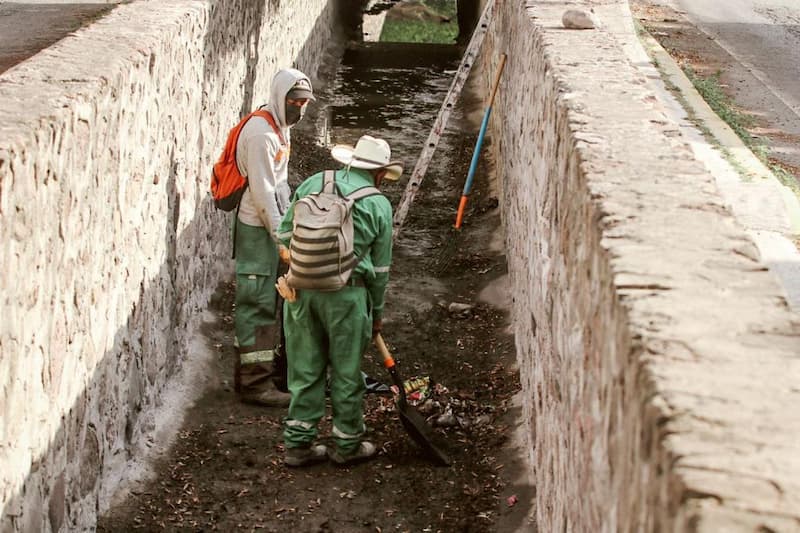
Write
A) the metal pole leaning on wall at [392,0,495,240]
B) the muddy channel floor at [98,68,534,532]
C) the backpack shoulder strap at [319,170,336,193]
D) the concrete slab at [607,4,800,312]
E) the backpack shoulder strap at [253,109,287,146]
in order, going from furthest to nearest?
the metal pole leaning on wall at [392,0,495,240] → the concrete slab at [607,4,800,312] → the backpack shoulder strap at [253,109,287,146] → the backpack shoulder strap at [319,170,336,193] → the muddy channel floor at [98,68,534,532]

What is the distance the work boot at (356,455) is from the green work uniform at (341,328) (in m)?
0.03

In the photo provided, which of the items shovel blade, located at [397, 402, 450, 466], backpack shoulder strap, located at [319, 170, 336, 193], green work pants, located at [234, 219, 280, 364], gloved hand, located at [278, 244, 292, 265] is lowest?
shovel blade, located at [397, 402, 450, 466]

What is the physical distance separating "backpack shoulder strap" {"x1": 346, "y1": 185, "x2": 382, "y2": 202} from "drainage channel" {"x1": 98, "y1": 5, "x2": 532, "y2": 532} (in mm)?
1445

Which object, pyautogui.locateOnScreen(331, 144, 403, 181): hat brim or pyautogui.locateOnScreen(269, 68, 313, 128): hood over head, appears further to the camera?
pyautogui.locateOnScreen(269, 68, 313, 128): hood over head

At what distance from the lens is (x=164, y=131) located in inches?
250

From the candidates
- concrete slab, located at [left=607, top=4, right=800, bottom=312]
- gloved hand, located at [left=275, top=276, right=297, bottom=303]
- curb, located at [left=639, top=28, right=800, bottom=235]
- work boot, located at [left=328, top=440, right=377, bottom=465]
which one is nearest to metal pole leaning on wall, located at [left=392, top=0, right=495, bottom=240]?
concrete slab, located at [left=607, top=4, right=800, bottom=312]

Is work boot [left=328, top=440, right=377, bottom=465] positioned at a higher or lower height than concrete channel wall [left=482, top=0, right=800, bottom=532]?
lower

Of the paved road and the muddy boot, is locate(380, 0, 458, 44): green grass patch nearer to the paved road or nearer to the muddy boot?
the paved road

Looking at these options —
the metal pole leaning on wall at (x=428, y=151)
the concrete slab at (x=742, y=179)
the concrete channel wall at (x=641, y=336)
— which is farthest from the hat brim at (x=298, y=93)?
the metal pole leaning on wall at (x=428, y=151)

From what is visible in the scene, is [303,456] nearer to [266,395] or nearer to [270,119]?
[266,395]

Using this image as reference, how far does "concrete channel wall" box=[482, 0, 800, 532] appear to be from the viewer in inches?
91.4

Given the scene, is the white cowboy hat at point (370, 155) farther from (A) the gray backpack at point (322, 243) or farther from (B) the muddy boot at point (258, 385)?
(B) the muddy boot at point (258, 385)

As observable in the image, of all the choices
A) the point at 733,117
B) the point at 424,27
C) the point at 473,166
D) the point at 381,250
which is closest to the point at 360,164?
the point at 381,250

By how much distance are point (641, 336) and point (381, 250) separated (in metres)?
3.27
